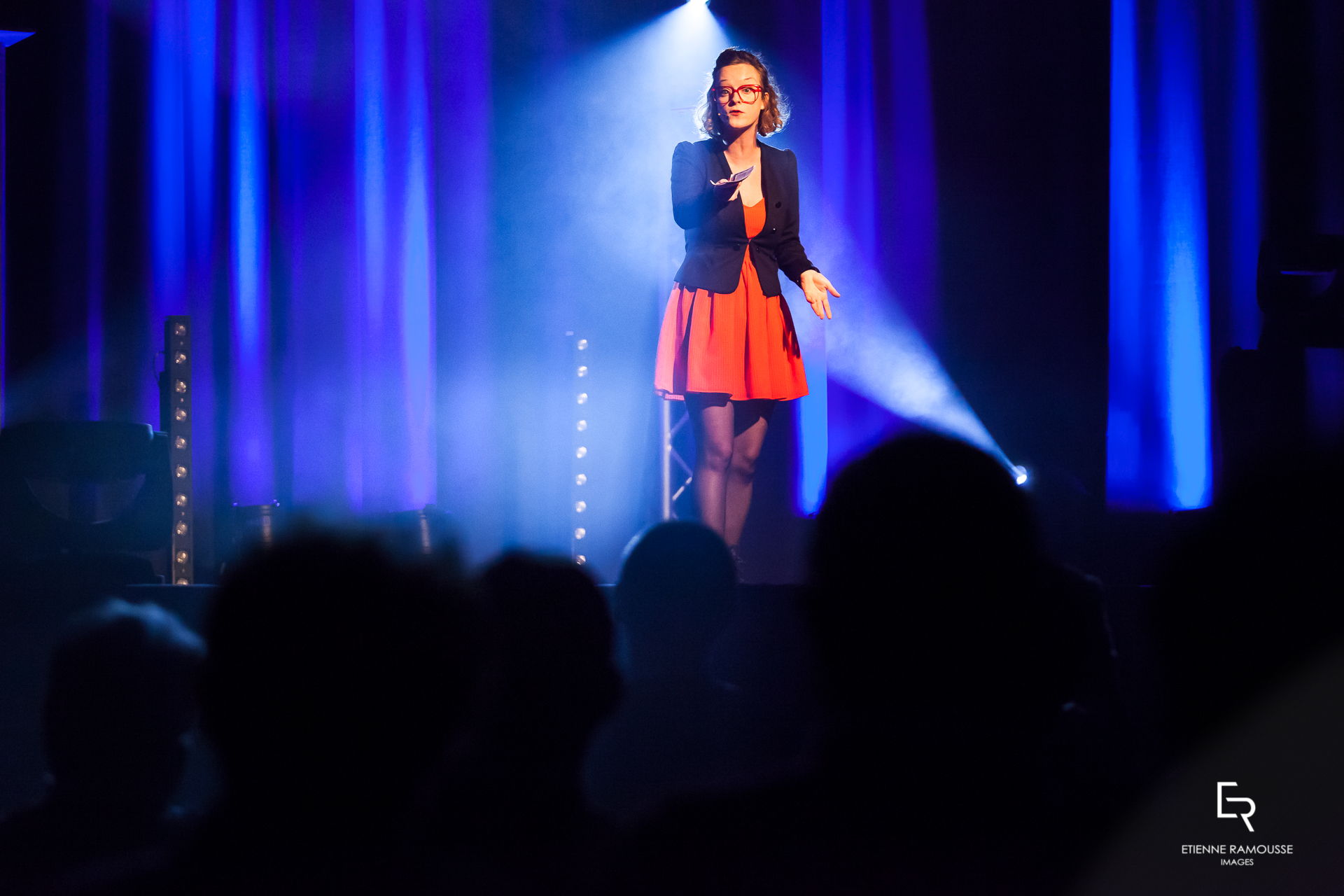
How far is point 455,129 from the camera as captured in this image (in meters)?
5.09

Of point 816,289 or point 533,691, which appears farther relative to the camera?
point 816,289

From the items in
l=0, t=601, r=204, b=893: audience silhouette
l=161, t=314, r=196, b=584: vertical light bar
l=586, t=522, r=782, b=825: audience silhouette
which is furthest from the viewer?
l=161, t=314, r=196, b=584: vertical light bar

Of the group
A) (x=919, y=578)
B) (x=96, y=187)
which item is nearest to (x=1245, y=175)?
(x=919, y=578)

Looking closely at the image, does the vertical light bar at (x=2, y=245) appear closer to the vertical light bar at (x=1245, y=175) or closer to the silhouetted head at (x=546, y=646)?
the silhouetted head at (x=546, y=646)

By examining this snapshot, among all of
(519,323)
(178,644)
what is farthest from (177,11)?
(178,644)

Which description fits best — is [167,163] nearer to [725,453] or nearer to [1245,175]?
[725,453]

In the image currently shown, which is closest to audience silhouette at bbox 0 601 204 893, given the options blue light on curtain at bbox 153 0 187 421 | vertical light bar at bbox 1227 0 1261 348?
blue light on curtain at bbox 153 0 187 421

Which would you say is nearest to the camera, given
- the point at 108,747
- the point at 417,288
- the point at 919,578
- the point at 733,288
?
the point at 919,578

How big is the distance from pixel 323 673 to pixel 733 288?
186 centimetres

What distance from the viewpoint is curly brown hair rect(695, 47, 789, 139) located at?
266 centimetres

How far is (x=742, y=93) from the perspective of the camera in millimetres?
2648

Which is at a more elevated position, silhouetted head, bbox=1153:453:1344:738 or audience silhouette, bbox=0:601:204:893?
silhouetted head, bbox=1153:453:1344:738

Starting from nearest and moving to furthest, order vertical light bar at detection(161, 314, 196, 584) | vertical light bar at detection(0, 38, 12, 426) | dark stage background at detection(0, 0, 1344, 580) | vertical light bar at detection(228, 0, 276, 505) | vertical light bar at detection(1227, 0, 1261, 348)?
vertical light bar at detection(161, 314, 196, 584)
vertical light bar at detection(1227, 0, 1261, 348)
dark stage background at detection(0, 0, 1344, 580)
vertical light bar at detection(0, 38, 12, 426)
vertical light bar at detection(228, 0, 276, 505)

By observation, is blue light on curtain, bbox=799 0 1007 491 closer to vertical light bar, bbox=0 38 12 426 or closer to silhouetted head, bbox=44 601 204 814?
silhouetted head, bbox=44 601 204 814
